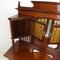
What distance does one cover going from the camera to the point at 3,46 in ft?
6.25

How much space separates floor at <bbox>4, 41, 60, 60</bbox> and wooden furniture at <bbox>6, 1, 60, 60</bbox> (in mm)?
41

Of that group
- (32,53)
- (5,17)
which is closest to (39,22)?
(32,53)

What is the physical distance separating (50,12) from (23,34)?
392mm

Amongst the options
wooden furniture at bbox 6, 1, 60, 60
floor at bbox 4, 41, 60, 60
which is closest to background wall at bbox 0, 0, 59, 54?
wooden furniture at bbox 6, 1, 60, 60

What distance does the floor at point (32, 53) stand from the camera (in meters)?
1.34

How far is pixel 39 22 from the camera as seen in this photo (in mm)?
1277

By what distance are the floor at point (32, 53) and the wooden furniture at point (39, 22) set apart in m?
0.04

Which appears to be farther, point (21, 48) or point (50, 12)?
point (21, 48)

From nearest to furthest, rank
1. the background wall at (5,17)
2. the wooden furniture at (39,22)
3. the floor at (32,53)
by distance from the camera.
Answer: the wooden furniture at (39,22), the floor at (32,53), the background wall at (5,17)

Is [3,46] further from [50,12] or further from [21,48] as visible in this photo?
[50,12]

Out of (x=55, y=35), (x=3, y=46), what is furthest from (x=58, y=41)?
(x=3, y=46)

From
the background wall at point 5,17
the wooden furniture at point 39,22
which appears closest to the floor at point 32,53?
the wooden furniture at point 39,22

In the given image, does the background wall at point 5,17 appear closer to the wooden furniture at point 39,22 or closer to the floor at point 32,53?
the wooden furniture at point 39,22

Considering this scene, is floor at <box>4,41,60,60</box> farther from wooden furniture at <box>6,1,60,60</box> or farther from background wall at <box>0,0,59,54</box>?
background wall at <box>0,0,59,54</box>
